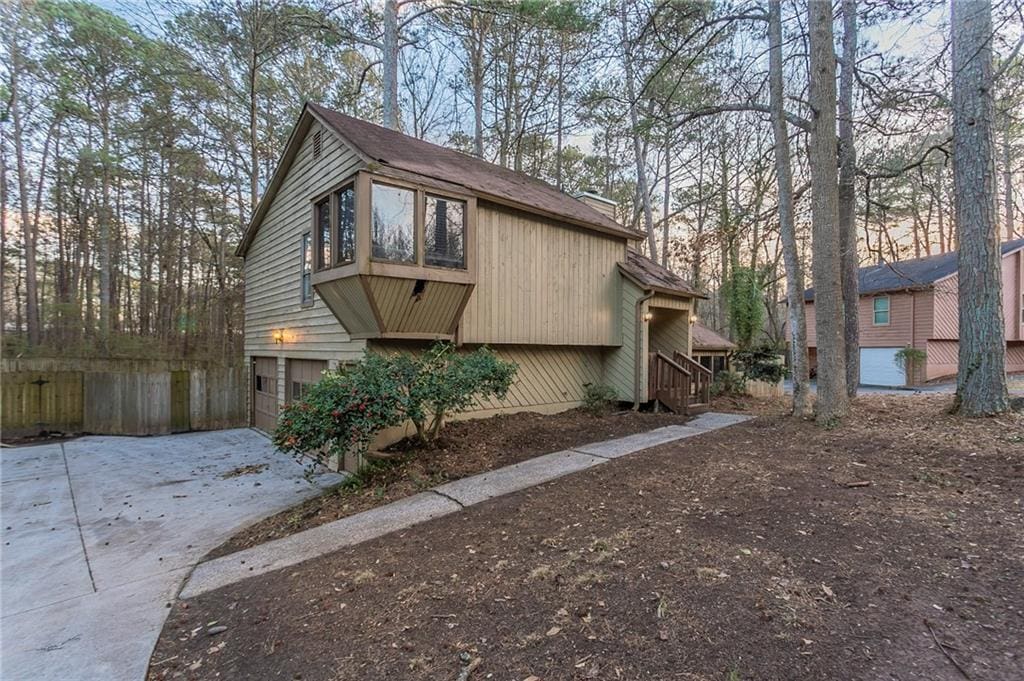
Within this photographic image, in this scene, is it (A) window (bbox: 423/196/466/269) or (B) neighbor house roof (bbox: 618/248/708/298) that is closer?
(A) window (bbox: 423/196/466/269)

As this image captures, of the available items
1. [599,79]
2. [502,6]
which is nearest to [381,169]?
[502,6]

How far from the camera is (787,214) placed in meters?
7.75

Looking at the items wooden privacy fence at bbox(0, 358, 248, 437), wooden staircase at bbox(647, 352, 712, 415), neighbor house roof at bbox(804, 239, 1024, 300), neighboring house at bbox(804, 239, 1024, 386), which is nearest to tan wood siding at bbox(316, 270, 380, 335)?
wooden staircase at bbox(647, 352, 712, 415)

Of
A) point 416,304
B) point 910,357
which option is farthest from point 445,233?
point 910,357

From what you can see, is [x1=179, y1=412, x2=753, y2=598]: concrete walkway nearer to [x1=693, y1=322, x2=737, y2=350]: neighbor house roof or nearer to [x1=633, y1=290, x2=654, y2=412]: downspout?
[x1=633, y1=290, x2=654, y2=412]: downspout

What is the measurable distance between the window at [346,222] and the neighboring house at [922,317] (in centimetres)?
1861

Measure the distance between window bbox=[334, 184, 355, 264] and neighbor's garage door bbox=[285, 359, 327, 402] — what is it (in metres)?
2.45

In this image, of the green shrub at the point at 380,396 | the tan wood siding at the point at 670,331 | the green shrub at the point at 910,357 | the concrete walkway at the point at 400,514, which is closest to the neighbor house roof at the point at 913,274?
the green shrub at the point at 910,357

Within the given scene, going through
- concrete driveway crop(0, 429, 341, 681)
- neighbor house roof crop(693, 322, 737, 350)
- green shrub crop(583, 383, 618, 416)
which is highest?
neighbor house roof crop(693, 322, 737, 350)

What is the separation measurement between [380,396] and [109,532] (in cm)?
329

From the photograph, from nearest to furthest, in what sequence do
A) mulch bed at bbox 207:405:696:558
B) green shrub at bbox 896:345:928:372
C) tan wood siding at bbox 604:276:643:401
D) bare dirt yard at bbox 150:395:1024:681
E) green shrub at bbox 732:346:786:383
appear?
bare dirt yard at bbox 150:395:1024:681 → mulch bed at bbox 207:405:696:558 → tan wood siding at bbox 604:276:643:401 → green shrub at bbox 732:346:786:383 → green shrub at bbox 896:345:928:372

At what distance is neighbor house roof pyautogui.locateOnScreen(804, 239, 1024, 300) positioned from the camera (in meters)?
16.4

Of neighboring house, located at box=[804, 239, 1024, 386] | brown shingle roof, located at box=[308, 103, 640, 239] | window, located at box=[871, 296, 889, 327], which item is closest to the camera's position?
brown shingle roof, located at box=[308, 103, 640, 239]

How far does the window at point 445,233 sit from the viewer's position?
6.23 meters
